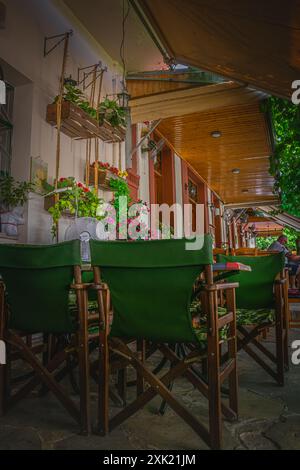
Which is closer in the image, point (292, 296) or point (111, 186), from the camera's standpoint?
point (292, 296)

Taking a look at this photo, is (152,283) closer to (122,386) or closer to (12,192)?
(122,386)

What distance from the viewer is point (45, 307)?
1.87 meters

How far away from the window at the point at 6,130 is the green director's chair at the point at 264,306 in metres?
2.81

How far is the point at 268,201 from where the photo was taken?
46.9 ft

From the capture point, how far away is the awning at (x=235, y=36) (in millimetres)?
2809

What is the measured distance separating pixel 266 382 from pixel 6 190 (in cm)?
310

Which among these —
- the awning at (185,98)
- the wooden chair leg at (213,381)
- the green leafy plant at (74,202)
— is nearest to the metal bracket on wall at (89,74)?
the awning at (185,98)

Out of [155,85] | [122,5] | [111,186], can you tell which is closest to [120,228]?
[111,186]

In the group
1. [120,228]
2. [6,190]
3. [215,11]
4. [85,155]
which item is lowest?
[120,228]

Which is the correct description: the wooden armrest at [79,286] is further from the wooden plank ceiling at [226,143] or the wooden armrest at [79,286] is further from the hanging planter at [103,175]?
the wooden plank ceiling at [226,143]

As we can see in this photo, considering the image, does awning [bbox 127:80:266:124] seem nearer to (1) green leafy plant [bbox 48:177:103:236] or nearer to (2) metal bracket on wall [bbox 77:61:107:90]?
(2) metal bracket on wall [bbox 77:61:107:90]

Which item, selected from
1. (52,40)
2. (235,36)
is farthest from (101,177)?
(235,36)

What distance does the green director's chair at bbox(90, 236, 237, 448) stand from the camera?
5.20 ft
